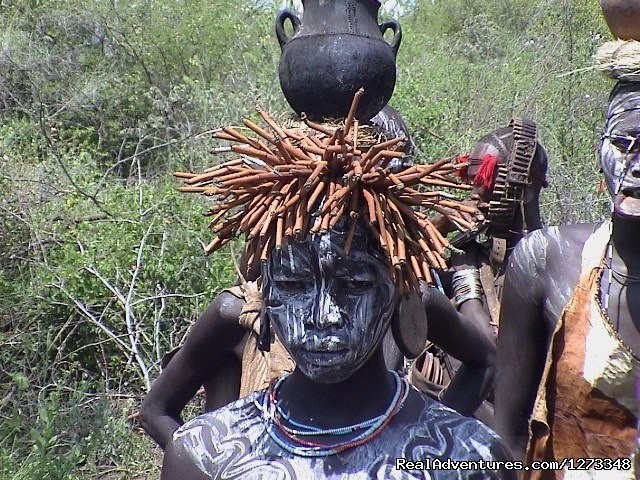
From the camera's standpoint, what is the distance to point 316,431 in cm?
203

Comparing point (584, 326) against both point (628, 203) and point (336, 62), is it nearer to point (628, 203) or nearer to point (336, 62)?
point (628, 203)

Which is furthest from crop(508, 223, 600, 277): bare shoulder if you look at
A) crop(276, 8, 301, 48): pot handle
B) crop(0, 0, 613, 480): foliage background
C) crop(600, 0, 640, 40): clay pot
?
crop(0, 0, 613, 480): foliage background

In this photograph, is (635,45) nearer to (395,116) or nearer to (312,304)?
(395,116)

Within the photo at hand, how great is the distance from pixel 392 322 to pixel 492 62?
10.4m

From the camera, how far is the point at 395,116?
3045mm

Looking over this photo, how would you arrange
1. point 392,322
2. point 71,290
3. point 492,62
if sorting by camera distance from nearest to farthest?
point 392,322 → point 71,290 → point 492,62

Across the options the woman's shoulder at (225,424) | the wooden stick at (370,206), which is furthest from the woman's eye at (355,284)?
the woman's shoulder at (225,424)

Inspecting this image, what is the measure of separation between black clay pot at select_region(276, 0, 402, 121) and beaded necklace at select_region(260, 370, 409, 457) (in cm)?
69

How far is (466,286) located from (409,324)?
2.34 metres

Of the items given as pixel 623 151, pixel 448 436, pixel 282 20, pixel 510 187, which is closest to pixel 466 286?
pixel 510 187

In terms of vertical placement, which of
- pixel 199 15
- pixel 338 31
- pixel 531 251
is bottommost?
pixel 531 251

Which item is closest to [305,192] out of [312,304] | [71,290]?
[312,304]

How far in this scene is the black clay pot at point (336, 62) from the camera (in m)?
2.39

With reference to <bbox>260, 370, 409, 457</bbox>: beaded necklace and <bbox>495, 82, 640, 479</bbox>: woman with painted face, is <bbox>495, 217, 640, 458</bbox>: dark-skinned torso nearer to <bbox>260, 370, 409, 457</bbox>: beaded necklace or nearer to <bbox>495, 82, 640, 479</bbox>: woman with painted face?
<bbox>495, 82, 640, 479</bbox>: woman with painted face
